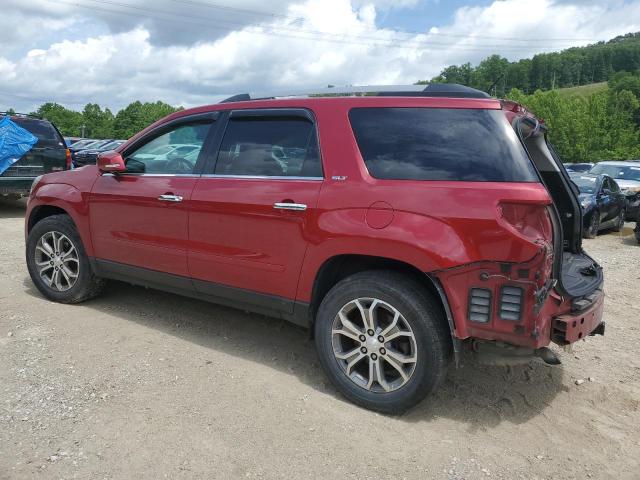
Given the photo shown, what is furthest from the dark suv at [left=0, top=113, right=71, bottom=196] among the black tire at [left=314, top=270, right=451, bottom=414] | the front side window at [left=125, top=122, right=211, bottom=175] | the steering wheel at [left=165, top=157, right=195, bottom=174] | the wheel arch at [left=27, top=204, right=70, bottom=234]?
the black tire at [left=314, top=270, right=451, bottom=414]

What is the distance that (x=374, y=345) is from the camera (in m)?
3.25

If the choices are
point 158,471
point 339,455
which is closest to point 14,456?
point 158,471

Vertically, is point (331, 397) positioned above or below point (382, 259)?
below

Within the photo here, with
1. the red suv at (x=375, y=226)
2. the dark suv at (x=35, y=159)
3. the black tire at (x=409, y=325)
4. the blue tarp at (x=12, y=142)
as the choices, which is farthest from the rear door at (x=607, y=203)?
the blue tarp at (x=12, y=142)

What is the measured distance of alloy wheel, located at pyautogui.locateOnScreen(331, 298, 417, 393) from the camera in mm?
3168

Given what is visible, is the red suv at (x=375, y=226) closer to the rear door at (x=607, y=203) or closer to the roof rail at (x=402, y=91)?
the roof rail at (x=402, y=91)

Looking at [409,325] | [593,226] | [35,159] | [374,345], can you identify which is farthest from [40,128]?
[593,226]

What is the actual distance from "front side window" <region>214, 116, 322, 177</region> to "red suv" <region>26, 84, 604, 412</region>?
0.03ft

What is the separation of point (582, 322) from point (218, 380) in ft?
7.51

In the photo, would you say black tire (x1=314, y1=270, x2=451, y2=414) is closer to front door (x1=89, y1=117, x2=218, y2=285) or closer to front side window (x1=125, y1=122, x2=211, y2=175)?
front door (x1=89, y1=117, x2=218, y2=285)

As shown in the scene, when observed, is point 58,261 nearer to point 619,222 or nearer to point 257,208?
point 257,208

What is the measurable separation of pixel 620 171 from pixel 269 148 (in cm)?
1557

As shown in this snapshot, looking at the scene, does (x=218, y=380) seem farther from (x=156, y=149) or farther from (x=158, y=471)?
(x=156, y=149)

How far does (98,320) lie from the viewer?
182 inches
